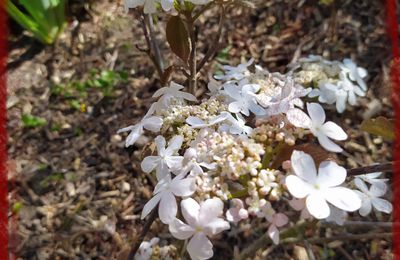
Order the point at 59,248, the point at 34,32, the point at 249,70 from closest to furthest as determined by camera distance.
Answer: the point at 249,70 → the point at 59,248 → the point at 34,32

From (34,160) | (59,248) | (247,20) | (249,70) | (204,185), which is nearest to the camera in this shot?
(204,185)

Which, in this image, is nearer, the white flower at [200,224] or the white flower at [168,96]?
the white flower at [200,224]

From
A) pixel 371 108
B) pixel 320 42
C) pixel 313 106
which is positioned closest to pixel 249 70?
pixel 313 106

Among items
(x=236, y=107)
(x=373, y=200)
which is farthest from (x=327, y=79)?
(x=236, y=107)

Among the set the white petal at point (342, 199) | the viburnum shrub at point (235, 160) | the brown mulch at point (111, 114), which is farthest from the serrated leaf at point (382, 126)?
the brown mulch at point (111, 114)

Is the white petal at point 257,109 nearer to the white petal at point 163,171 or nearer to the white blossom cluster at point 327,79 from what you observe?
the white petal at point 163,171

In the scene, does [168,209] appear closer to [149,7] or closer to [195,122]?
[195,122]

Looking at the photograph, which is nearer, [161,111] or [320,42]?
[161,111]

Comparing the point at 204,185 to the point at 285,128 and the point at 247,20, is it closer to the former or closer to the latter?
the point at 285,128
